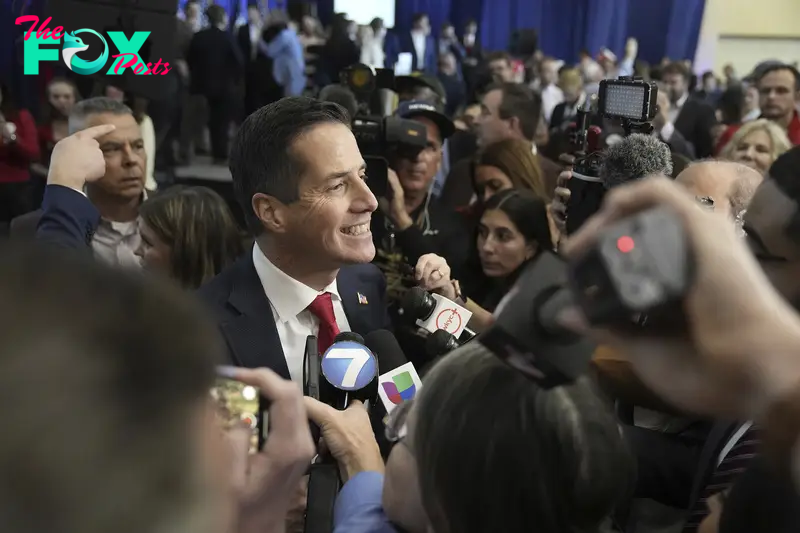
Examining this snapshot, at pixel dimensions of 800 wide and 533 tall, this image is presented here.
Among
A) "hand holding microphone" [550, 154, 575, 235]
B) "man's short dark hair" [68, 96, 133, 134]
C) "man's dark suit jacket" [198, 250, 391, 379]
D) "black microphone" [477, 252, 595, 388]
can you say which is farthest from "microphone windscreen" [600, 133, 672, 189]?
"man's short dark hair" [68, 96, 133, 134]

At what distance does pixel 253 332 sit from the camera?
1470 millimetres

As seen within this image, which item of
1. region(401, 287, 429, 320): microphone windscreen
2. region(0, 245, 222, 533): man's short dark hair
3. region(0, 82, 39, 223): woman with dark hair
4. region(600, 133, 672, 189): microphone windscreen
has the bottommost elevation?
region(0, 82, 39, 223): woman with dark hair

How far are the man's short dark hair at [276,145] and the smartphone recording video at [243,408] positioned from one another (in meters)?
0.83

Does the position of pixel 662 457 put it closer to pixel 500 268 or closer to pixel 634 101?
pixel 634 101

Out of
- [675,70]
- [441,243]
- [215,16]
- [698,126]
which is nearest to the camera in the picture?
[441,243]

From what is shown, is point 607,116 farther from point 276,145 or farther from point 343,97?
Answer: point 343,97

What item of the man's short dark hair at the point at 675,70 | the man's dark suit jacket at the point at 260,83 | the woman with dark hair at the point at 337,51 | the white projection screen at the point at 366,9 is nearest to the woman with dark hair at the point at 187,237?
the man's dark suit jacket at the point at 260,83

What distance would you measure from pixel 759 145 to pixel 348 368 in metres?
2.30

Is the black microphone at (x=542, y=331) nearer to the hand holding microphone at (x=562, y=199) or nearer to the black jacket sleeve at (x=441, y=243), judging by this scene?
the hand holding microphone at (x=562, y=199)

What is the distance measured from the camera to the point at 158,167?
21.6 feet

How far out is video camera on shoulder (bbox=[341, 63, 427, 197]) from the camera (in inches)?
91.4

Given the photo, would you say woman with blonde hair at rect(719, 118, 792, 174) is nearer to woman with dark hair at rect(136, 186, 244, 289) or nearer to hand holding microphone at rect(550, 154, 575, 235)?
hand holding microphone at rect(550, 154, 575, 235)

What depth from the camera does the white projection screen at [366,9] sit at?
12250 mm

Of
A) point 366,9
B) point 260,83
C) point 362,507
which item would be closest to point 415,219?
point 362,507
